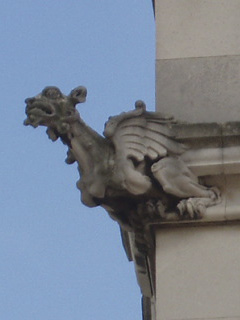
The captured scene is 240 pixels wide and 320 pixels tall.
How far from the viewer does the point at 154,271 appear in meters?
16.2

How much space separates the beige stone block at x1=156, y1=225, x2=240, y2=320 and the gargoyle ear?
1.24 meters

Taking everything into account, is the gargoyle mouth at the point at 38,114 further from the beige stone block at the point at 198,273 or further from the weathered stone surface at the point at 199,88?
the beige stone block at the point at 198,273

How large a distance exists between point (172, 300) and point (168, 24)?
2671 mm

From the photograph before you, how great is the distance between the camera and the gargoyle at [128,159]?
15.5 meters

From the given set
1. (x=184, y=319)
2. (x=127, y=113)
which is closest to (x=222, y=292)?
(x=184, y=319)

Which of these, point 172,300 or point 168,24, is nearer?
point 172,300

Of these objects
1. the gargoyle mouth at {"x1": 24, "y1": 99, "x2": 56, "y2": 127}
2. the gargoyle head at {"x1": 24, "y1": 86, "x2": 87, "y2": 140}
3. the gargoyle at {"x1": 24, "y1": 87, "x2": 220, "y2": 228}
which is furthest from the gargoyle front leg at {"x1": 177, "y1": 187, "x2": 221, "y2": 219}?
the gargoyle mouth at {"x1": 24, "y1": 99, "x2": 56, "y2": 127}

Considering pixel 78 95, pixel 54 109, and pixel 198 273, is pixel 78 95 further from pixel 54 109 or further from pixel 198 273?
pixel 198 273

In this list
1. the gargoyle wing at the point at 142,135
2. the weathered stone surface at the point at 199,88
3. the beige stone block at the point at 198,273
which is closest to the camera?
the beige stone block at the point at 198,273

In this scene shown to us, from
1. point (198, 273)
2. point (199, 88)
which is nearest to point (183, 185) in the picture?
point (198, 273)

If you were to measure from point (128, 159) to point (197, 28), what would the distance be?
5.14ft

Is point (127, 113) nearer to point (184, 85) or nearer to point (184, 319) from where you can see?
point (184, 85)

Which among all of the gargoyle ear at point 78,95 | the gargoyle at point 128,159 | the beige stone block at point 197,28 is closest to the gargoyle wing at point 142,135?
the gargoyle at point 128,159

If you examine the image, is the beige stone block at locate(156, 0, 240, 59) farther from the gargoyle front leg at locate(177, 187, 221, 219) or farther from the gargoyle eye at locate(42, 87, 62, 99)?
the gargoyle front leg at locate(177, 187, 221, 219)
